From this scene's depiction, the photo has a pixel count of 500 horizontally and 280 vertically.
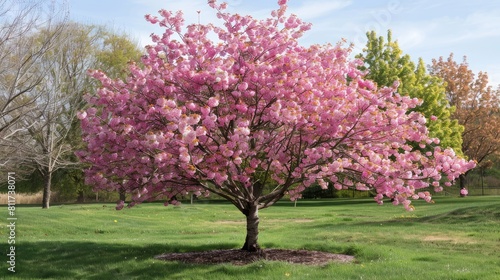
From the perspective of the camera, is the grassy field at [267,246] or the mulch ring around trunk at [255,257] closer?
the grassy field at [267,246]

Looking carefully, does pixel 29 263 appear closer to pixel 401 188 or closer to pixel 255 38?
pixel 255 38

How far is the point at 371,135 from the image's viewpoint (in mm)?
12078

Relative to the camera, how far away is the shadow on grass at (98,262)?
11773 mm

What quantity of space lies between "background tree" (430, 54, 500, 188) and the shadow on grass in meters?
42.0

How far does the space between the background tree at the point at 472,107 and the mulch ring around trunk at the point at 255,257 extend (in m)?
41.4

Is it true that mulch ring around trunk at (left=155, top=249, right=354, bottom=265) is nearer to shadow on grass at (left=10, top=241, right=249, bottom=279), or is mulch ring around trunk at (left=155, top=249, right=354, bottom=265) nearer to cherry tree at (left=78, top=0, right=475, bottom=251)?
shadow on grass at (left=10, top=241, right=249, bottom=279)

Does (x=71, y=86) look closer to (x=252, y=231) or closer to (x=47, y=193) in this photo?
(x=47, y=193)

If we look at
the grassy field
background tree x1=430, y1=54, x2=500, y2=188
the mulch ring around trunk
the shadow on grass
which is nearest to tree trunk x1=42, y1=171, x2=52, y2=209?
the grassy field

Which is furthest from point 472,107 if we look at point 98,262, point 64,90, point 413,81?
point 98,262

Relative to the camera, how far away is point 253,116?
40.2 feet

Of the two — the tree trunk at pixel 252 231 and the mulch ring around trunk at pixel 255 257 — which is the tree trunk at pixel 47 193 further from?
the tree trunk at pixel 252 231

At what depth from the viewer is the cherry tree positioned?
11.3 meters

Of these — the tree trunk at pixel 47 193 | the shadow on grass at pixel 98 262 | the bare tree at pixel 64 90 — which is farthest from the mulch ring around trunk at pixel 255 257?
the tree trunk at pixel 47 193

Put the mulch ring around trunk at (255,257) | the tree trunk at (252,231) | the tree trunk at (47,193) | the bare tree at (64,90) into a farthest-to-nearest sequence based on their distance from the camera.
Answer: the tree trunk at (47,193) → the bare tree at (64,90) → the tree trunk at (252,231) → the mulch ring around trunk at (255,257)
